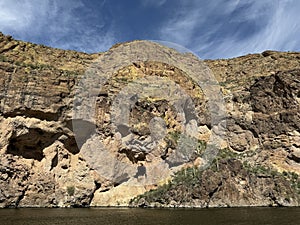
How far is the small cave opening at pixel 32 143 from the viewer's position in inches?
1739

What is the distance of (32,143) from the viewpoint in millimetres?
45625

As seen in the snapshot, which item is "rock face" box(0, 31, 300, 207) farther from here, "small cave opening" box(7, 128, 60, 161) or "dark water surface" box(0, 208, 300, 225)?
"dark water surface" box(0, 208, 300, 225)

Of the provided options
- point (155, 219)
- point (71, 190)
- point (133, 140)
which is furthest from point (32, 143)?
point (155, 219)

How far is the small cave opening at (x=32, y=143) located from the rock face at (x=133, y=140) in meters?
0.13

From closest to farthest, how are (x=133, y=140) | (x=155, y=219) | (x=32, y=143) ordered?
(x=155, y=219), (x=32, y=143), (x=133, y=140)

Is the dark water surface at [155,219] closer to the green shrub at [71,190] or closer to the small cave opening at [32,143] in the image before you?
the green shrub at [71,190]

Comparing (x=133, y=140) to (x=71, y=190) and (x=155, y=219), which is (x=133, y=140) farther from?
(x=155, y=219)

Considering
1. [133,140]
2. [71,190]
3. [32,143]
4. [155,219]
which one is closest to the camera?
[155,219]

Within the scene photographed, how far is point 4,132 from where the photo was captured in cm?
4244

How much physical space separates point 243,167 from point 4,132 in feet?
116

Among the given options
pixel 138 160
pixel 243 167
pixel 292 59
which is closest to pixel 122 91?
pixel 138 160

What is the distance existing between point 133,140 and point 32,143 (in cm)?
1491

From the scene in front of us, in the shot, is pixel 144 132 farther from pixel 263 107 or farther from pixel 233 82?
pixel 233 82

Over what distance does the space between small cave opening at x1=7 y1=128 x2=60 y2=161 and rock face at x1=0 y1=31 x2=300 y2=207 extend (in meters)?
0.13
